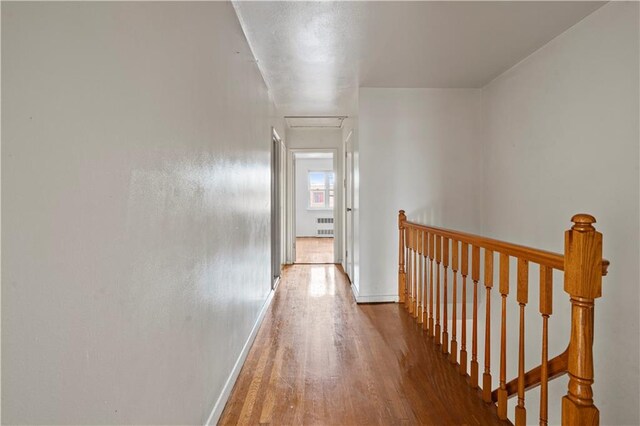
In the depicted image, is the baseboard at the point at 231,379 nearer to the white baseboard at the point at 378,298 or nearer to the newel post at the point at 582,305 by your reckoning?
the white baseboard at the point at 378,298

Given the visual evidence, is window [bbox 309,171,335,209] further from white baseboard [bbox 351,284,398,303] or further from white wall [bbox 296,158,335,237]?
white baseboard [bbox 351,284,398,303]

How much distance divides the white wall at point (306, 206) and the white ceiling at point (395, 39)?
5988 millimetres

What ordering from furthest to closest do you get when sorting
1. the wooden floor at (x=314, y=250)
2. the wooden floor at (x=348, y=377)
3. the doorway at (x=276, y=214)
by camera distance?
the wooden floor at (x=314, y=250) < the doorway at (x=276, y=214) < the wooden floor at (x=348, y=377)

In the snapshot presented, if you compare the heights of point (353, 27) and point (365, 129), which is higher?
point (353, 27)

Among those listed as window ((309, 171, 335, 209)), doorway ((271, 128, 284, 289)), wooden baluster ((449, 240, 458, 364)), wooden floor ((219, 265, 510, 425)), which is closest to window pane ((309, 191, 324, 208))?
window ((309, 171, 335, 209))

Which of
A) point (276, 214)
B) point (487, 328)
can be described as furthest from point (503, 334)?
point (276, 214)

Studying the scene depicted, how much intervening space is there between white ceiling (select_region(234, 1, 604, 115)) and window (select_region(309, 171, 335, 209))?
604 centimetres

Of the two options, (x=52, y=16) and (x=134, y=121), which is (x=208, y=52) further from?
(x=52, y=16)

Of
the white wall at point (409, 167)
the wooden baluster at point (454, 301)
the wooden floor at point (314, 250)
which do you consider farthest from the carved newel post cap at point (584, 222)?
the wooden floor at point (314, 250)

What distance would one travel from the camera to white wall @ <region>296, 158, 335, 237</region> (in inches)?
379

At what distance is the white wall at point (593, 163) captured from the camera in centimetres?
202

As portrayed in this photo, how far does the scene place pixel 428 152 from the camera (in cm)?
367

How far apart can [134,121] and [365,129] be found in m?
2.96

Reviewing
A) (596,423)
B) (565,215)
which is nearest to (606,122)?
(565,215)
